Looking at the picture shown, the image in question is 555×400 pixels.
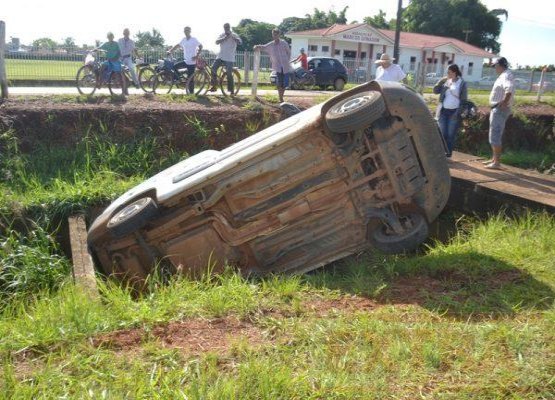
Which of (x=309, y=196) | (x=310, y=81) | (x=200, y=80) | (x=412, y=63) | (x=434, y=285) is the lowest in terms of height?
(x=434, y=285)

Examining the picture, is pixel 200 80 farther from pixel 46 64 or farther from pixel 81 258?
pixel 46 64

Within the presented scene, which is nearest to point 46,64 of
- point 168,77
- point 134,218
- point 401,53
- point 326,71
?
point 168,77

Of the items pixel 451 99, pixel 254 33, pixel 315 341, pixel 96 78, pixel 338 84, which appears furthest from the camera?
pixel 254 33

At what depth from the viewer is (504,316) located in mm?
3785

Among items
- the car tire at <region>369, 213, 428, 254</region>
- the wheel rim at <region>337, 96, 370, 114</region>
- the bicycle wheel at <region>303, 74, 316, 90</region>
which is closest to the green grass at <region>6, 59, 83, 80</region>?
the bicycle wheel at <region>303, 74, 316, 90</region>

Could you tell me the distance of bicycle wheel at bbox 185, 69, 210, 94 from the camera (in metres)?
11.9

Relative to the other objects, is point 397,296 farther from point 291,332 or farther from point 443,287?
point 291,332

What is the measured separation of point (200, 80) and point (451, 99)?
589 centimetres

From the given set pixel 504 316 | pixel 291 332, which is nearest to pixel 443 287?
pixel 504 316

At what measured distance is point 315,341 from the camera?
330 cm

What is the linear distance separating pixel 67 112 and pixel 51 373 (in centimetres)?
712

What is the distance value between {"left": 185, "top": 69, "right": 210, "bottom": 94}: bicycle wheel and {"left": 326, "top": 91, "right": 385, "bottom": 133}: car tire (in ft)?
24.7

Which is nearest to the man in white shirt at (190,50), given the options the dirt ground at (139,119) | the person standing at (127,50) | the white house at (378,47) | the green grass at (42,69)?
the person standing at (127,50)

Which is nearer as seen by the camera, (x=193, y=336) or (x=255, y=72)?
(x=193, y=336)
